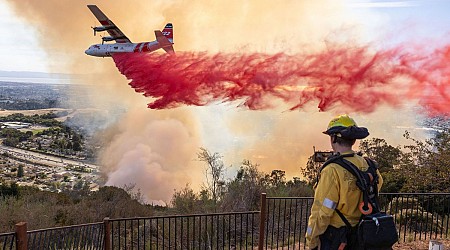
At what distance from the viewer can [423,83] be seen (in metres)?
18.6

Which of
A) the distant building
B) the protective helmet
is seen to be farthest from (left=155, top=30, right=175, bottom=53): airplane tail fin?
the distant building

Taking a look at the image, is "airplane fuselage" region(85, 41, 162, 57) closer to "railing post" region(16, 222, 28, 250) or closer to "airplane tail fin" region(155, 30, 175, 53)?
"airplane tail fin" region(155, 30, 175, 53)

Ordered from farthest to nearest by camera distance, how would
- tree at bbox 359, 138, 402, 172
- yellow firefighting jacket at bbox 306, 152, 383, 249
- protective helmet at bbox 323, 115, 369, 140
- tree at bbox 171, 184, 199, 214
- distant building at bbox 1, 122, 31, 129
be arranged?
distant building at bbox 1, 122, 31, 129, tree at bbox 359, 138, 402, 172, tree at bbox 171, 184, 199, 214, protective helmet at bbox 323, 115, 369, 140, yellow firefighting jacket at bbox 306, 152, 383, 249

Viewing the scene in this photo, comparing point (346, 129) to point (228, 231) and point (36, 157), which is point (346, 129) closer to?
point (228, 231)

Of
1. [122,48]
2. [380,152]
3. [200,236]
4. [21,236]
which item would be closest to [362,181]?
[21,236]

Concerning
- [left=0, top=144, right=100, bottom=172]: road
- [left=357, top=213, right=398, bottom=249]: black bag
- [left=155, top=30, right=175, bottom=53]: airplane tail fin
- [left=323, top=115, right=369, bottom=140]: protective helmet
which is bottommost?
[left=0, top=144, right=100, bottom=172]: road

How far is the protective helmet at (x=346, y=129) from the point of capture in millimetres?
4031

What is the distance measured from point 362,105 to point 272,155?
48974mm

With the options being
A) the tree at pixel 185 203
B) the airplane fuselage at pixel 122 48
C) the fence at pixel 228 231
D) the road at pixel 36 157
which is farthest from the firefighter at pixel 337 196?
the road at pixel 36 157

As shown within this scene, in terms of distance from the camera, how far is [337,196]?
3.91 m

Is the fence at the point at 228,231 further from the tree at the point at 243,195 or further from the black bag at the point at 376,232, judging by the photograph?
the tree at the point at 243,195

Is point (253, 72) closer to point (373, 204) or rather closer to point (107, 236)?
point (107, 236)

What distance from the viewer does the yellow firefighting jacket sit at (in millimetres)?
3900

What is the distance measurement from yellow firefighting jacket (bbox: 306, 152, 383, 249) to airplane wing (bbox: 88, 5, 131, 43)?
2170cm
